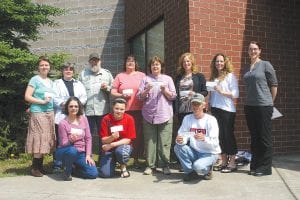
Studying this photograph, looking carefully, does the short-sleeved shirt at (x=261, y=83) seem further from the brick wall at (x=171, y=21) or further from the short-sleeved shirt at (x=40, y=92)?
the short-sleeved shirt at (x=40, y=92)

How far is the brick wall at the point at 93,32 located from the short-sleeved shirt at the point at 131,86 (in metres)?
4.50

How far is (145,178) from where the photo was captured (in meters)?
6.12

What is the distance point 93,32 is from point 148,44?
2.26m

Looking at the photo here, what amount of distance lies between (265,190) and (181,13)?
11.8ft

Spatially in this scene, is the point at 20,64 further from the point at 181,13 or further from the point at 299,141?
the point at 299,141

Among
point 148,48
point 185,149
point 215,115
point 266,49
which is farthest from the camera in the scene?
point 148,48

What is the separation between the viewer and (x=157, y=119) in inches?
250

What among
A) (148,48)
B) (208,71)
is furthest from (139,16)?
(208,71)

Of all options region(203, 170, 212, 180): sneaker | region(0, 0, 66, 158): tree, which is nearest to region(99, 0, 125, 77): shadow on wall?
region(0, 0, 66, 158): tree

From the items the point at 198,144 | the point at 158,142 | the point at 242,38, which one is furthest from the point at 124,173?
the point at 242,38

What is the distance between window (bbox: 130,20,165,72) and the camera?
8.84m

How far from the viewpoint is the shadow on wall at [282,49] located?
310 inches

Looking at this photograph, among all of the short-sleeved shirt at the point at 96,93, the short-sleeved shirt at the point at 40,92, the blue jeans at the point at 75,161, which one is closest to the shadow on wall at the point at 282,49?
the short-sleeved shirt at the point at 96,93

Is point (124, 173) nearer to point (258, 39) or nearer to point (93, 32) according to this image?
point (258, 39)
